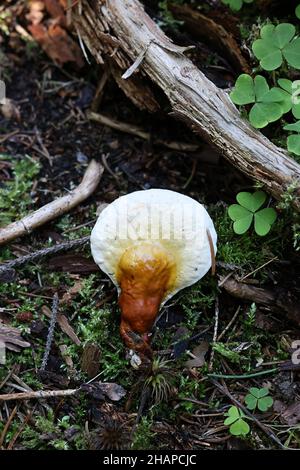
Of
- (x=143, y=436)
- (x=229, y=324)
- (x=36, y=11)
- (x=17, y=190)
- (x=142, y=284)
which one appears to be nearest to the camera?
(x=143, y=436)

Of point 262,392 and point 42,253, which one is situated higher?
point 42,253

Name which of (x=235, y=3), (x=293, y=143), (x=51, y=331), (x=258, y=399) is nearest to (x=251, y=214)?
(x=293, y=143)

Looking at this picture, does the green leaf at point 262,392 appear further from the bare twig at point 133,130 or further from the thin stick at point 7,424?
the bare twig at point 133,130

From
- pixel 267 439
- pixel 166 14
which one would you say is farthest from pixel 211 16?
pixel 267 439

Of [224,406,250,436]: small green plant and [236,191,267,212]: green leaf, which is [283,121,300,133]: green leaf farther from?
[224,406,250,436]: small green plant

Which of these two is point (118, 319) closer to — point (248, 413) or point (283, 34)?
point (248, 413)

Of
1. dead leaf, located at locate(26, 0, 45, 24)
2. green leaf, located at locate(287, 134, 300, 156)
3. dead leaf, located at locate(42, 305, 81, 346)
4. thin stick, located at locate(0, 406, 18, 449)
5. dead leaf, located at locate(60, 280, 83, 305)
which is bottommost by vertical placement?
thin stick, located at locate(0, 406, 18, 449)

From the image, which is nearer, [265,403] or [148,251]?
[265,403]

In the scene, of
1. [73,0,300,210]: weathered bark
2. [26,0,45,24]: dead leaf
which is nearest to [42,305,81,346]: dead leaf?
[73,0,300,210]: weathered bark
